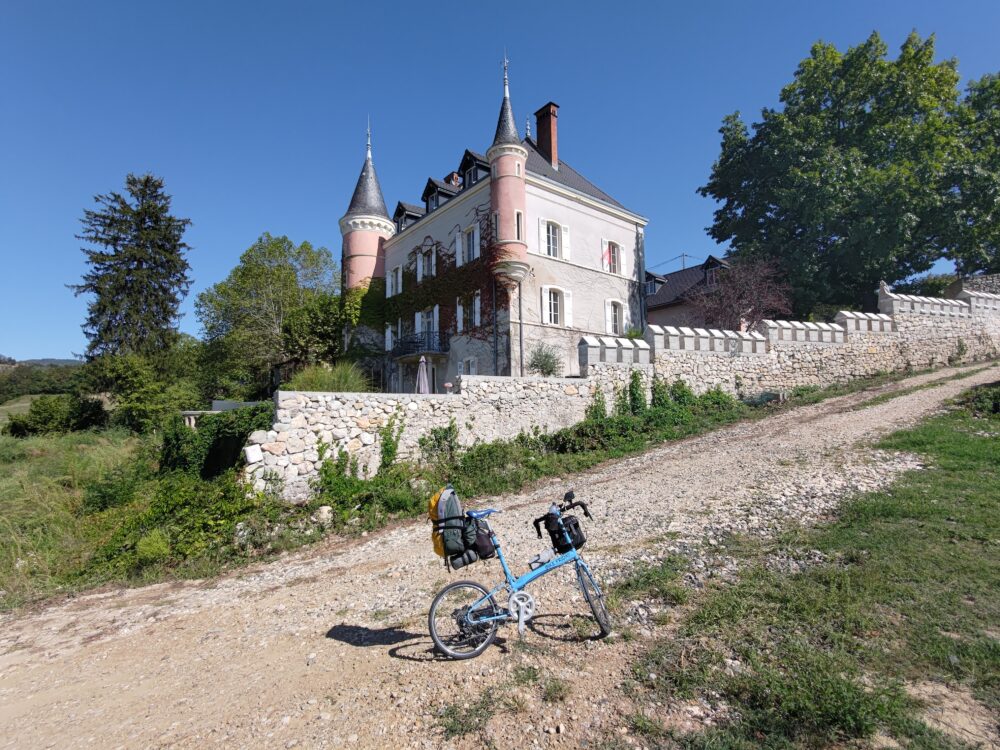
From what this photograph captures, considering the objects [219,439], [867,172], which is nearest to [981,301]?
[867,172]

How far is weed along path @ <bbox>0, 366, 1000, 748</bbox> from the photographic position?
3.35 m

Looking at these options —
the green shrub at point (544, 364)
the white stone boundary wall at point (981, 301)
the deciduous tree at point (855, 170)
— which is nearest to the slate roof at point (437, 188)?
the green shrub at point (544, 364)

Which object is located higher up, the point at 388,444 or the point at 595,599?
the point at 388,444

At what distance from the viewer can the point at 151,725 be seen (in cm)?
357

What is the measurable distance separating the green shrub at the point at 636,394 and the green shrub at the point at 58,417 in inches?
927

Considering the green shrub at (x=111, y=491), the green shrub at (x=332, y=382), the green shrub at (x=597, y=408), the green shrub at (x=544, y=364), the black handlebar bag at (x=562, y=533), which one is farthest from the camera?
the green shrub at (x=544, y=364)

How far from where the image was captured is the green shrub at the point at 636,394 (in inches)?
553

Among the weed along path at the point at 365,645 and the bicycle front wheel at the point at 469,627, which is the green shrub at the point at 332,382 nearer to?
the weed along path at the point at 365,645

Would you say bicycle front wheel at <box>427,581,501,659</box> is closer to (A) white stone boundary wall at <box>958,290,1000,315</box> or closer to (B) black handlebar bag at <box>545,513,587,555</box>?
(B) black handlebar bag at <box>545,513,587,555</box>

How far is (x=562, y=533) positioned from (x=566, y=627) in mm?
983

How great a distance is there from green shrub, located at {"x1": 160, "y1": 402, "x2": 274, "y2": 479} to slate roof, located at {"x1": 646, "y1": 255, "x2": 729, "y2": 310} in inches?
829

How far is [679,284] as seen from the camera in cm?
2717

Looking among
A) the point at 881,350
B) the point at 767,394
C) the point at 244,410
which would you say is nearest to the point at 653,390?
the point at 767,394

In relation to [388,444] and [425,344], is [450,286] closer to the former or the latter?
[425,344]
